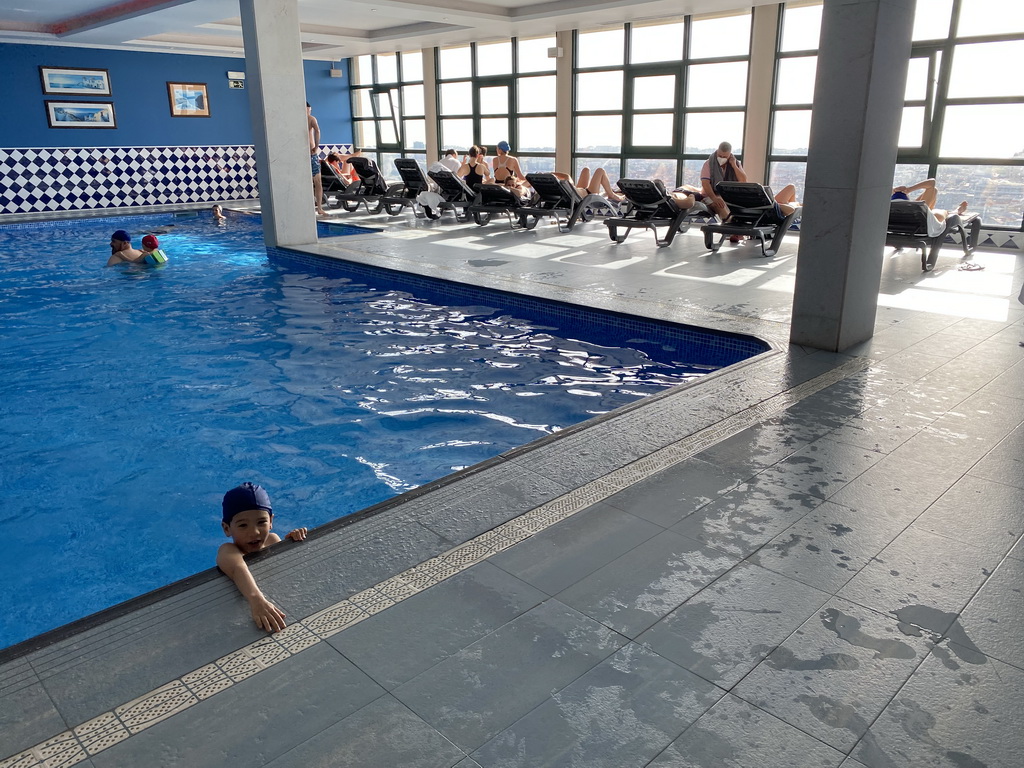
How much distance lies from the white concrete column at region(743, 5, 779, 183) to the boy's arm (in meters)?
10.7

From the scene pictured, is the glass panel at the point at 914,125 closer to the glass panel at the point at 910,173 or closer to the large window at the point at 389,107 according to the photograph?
the glass panel at the point at 910,173

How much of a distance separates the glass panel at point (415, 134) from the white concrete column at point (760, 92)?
7.81 meters

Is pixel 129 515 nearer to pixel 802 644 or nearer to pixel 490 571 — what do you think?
pixel 490 571

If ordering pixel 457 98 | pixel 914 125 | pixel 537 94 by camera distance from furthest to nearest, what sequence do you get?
pixel 457 98
pixel 537 94
pixel 914 125

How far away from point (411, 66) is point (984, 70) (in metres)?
11.4

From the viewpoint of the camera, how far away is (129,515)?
3338mm

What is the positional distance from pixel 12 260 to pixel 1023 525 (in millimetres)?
10978

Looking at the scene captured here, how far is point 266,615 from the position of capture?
6.69 ft

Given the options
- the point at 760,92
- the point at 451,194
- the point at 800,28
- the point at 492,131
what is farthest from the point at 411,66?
the point at 800,28

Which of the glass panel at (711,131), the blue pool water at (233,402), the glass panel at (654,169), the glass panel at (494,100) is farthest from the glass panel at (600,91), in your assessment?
the blue pool water at (233,402)

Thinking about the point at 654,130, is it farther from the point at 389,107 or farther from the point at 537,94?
the point at 389,107

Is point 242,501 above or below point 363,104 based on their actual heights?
below

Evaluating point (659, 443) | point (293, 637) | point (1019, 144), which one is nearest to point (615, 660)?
point (293, 637)

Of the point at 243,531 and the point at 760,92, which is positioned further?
Result: the point at 760,92
